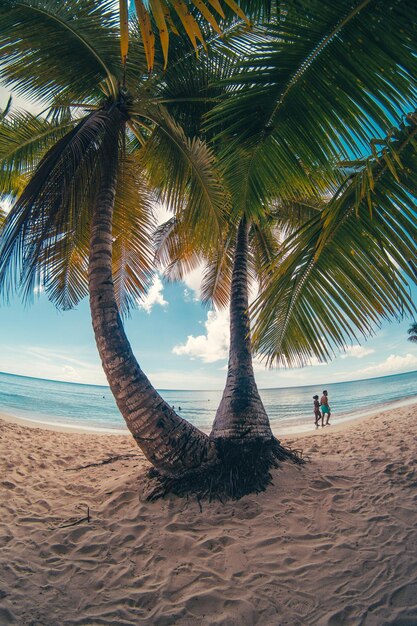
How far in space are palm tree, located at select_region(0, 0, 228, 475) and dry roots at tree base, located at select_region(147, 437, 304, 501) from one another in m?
0.15

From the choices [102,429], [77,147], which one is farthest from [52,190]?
[102,429]

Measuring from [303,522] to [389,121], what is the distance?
3.60m

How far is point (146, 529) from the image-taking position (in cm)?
321

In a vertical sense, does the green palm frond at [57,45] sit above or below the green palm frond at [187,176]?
above

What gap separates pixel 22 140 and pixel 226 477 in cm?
538

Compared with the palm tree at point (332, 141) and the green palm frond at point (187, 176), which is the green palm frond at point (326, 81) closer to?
the palm tree at point (332, 141)

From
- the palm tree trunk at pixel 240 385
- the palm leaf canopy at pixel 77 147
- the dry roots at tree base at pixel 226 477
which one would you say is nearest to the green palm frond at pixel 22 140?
the palm leaf canopy at pixel 77 147

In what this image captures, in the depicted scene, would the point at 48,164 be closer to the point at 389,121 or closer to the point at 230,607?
the point at 389,121

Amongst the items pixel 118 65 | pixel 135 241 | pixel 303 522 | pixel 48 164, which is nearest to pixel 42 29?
pixel 118 65

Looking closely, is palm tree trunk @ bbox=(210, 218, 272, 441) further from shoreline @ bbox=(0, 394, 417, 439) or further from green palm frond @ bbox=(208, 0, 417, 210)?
shoreline @ bbox=(0, 394, 417, 439)

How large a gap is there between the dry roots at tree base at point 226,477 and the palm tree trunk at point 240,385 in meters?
0.17

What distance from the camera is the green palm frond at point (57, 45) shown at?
3.15 meters

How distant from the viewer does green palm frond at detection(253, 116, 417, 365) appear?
71.5 inches

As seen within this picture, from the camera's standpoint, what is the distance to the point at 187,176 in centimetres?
429
